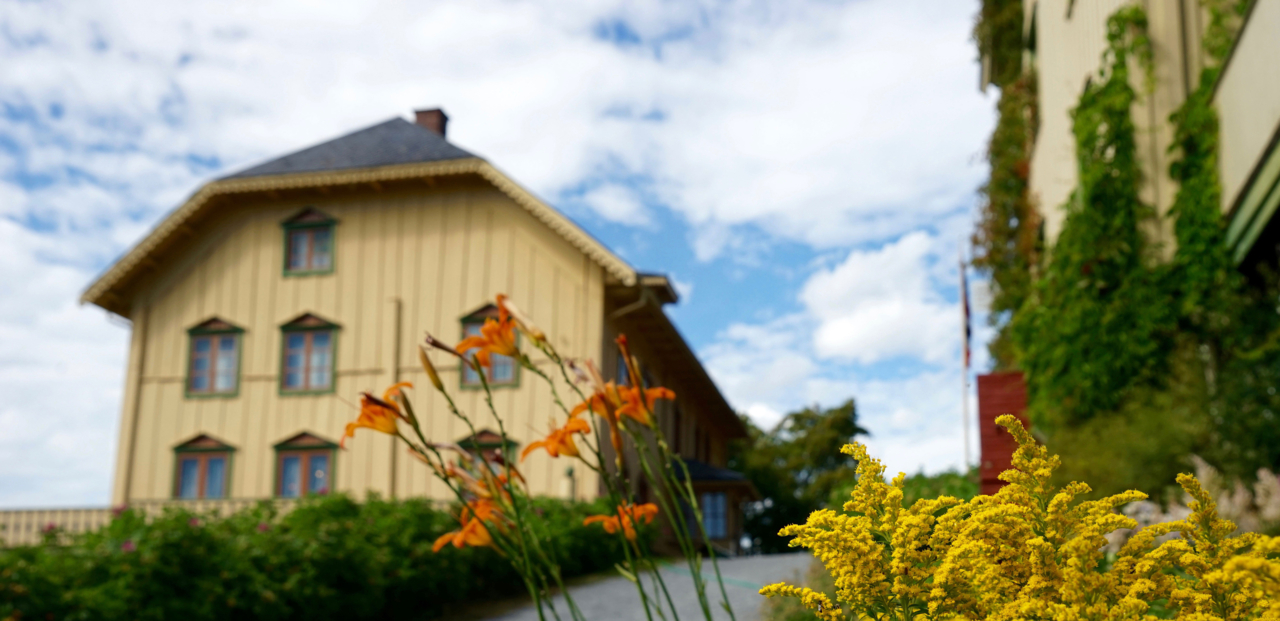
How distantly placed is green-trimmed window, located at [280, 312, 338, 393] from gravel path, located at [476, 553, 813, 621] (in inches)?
291

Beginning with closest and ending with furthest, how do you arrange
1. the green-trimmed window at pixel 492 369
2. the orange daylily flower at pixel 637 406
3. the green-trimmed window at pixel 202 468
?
the orange daylily flower at pixel 637 406
the green-trimmed window at pixel 492 369
the green-trimmed window at pixel 202 468

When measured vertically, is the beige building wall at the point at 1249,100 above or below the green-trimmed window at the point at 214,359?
above

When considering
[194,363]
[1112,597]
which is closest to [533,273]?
[194,363]

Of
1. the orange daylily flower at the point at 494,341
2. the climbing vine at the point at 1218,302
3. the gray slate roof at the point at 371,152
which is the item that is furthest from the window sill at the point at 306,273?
the orange daylily flower at the point at 494,341

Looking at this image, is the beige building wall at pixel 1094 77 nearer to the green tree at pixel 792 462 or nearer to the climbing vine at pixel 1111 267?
the climbing vine at pixel 1111 267

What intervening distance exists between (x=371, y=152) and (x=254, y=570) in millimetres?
12283

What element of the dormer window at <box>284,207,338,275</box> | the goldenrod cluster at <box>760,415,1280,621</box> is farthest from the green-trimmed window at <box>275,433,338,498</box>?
the goldenrod cluster at <box>760,415,1280,621</box>

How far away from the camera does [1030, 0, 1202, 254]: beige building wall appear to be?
971 cm

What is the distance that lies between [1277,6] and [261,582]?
7.86 meters

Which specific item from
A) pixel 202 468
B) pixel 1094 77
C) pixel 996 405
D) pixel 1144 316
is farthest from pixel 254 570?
pixel 202 468

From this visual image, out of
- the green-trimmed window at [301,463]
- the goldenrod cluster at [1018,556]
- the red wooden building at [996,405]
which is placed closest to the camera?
the goldenrod cluster at [1018,556]

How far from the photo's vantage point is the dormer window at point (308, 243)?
17.6 m

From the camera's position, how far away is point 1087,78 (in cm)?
1169

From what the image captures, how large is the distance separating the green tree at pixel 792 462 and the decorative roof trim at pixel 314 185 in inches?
725
